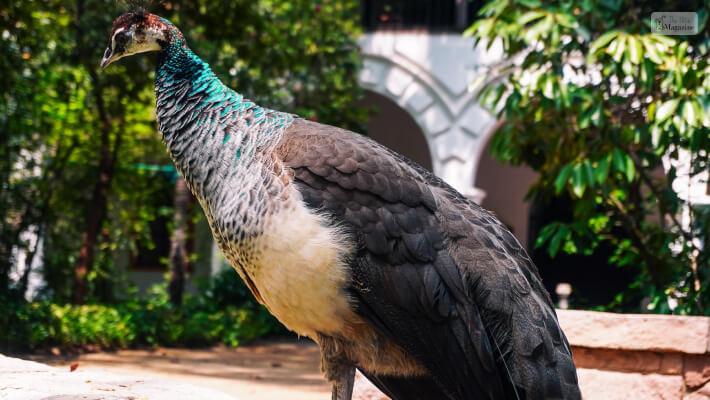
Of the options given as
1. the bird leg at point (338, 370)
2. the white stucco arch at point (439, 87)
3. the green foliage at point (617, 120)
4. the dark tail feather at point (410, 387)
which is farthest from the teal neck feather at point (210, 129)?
the white stucco arch at point (439, 87)

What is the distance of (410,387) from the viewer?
301cm

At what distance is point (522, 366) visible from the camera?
268cm

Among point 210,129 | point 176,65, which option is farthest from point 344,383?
point 176,65

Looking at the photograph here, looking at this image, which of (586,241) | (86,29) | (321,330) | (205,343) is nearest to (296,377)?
(205,343)

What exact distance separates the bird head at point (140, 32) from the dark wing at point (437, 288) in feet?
2.68

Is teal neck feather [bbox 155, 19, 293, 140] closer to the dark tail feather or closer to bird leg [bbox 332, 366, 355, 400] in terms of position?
bird leg [bbox 332, 366, 355, 400]

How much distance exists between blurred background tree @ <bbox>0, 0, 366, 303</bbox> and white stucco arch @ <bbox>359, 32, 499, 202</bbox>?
2.02 feet

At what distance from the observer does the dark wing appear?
105 inches

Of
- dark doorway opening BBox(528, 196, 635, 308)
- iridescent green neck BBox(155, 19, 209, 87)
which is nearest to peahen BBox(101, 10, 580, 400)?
iridescent green neck BBox(155, 19, 209, 87)

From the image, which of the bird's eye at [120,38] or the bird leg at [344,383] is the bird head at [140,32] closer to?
the bird's eye at [120,38]

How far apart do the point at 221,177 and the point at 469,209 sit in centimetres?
91

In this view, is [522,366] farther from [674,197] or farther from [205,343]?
[205,343]

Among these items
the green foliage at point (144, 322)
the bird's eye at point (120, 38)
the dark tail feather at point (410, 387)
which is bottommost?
the green foliage at point (144, 322)

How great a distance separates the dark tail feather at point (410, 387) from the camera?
9.62 feet
